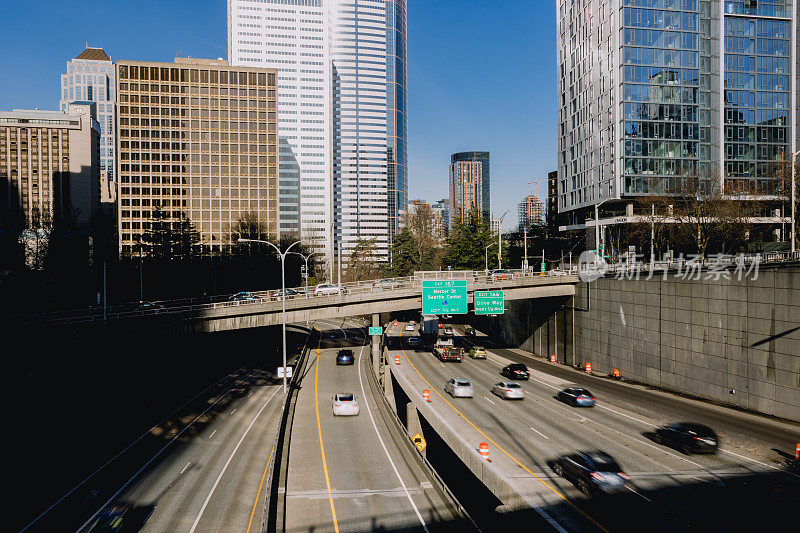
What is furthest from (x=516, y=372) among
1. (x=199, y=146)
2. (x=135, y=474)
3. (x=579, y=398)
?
(x=199, y=146)

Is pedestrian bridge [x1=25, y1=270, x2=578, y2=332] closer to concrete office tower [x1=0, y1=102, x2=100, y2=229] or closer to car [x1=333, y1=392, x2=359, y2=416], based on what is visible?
car [x1=333, y1=392, x2=359, y2=416]

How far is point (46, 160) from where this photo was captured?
509 ft

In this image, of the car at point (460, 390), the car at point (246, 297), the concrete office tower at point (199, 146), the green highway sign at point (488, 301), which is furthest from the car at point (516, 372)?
the concrete office tower at point (199, 146)

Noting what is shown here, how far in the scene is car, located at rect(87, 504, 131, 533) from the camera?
1945 cm

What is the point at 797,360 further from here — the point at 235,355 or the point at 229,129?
the point at 229,129

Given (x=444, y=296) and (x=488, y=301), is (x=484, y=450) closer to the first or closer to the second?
(x=444, y=296)

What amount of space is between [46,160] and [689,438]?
18664 centimetres

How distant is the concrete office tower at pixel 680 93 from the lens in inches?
2933

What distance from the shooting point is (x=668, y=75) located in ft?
247

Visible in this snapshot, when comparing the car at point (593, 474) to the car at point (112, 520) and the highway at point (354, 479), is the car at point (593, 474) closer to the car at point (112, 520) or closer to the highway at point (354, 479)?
the highway at point (354, 479)

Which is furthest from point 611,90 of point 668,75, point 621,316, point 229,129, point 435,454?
point 229,129

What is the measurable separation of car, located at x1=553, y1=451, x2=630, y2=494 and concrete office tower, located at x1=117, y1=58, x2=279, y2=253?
4257 inches

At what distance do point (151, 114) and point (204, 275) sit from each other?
202ft

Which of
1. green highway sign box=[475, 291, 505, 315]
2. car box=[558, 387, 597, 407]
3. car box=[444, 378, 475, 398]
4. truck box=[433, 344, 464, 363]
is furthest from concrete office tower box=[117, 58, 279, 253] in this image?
car box=[558, 387, 597, 407]
